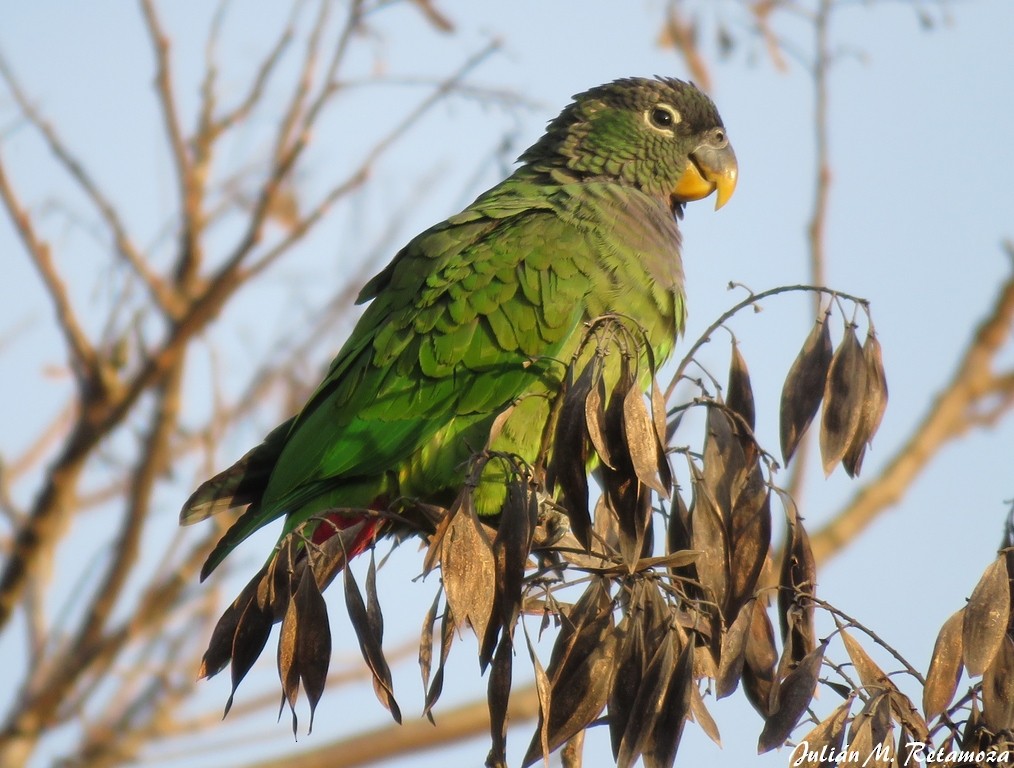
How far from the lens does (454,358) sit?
375 cm

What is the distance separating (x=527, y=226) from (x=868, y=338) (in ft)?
5.12

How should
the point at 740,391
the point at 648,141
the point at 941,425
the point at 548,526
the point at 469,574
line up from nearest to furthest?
the point at 469,574 → the point at 740,391 → the point at 548,526 → the point at 648,141 → the point at 941,425

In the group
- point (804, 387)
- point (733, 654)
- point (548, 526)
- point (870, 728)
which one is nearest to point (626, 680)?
point (733, 654)

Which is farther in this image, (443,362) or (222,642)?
(443,362)

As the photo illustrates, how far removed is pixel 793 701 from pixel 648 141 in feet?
9.29

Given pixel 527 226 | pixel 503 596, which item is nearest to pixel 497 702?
pixel 503 596

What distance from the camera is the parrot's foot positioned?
289 cm

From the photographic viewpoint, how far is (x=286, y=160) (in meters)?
5.80

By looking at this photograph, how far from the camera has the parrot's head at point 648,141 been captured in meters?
4.50

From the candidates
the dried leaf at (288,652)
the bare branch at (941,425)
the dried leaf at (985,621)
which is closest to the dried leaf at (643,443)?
the dried leaf at (985,621)

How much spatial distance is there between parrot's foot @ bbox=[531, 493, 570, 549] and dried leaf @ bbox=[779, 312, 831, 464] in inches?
23.7

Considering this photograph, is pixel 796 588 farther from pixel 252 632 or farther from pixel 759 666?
pixel 252 632

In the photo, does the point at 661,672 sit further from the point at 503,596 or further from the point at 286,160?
the point at 286,160

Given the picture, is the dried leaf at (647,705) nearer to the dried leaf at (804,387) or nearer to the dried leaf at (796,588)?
the dried leaf at (796,588)
